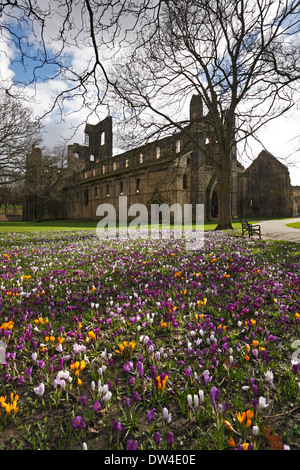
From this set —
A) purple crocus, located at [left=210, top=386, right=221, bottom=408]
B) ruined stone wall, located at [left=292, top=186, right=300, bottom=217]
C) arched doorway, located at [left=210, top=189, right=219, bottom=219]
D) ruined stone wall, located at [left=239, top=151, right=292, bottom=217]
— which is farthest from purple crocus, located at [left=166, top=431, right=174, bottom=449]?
ruined stone wall, located at [left=292, top=186, right=300, bottom=217]

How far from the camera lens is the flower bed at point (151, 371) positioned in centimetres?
170

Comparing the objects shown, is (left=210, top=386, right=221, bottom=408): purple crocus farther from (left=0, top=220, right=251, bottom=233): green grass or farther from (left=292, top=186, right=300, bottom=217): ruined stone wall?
(left=292, top=186, right=300, bottom=217): ruined stone wall

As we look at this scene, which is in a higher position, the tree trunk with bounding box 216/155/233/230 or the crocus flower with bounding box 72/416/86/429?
the tree trunk with bounding box 216/155/233/230

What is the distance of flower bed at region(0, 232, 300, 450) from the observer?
1.70 m

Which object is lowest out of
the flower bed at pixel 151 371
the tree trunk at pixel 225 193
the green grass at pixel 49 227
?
the flower bed at pixel 151 371

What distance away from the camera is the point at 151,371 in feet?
6.86

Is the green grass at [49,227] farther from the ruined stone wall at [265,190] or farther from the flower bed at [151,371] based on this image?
the ruined stone wall at [265,190]

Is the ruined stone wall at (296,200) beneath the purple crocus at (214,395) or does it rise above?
above

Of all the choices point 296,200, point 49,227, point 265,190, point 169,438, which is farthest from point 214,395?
point 296,200

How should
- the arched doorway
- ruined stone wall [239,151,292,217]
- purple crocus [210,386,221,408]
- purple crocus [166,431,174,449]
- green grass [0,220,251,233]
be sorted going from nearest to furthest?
purple crocus [166,431,174,449] → purple crocus [210,386,221,408] → green grass [0,220,251,233] → the arched doorway → ruined stone wall [239,151,292,217]

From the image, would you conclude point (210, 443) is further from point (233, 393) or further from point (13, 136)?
point (13, 136)

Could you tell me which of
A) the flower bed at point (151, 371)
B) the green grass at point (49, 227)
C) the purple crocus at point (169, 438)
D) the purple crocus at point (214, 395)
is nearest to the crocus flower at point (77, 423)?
the flower bed at point (151, 371)

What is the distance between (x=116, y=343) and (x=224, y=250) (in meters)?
6.43

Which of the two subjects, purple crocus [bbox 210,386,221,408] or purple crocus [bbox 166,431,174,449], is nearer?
purple crocus [bbox 166,431,174,449]
